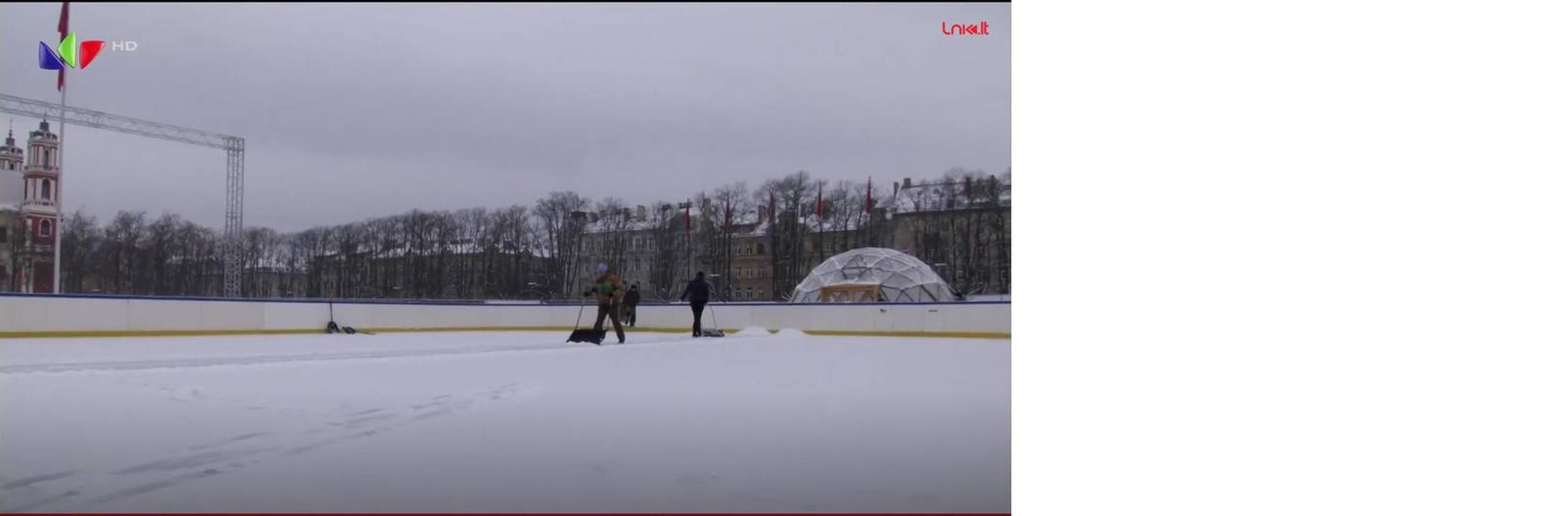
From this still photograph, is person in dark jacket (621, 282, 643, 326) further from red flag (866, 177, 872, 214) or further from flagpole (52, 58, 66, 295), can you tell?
red flag (866, 177, 872, 214)

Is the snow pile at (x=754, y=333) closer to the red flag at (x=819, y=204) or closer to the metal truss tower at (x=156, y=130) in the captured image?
the metal truss tower at (x=156, y=130)

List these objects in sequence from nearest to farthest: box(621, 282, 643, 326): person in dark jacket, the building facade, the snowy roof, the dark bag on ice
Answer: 1. the dark bag on ice
2. the building facade
3. the snowy roof
4. box(621, 282, 643, 326): person in dark jacket

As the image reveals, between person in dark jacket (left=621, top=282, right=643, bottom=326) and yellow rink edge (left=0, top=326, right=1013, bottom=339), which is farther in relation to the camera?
person in dark jacket (left=621, top=282, right=643, bottom=326)

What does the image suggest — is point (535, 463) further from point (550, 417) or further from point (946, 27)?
point (946, 27)

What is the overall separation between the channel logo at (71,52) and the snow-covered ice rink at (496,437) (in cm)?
192

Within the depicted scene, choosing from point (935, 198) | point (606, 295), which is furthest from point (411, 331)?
point (935, 198)

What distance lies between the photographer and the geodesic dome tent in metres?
25.8

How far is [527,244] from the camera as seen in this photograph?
138ft

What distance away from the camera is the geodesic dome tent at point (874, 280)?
25844mm

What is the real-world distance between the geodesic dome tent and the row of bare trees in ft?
7.56

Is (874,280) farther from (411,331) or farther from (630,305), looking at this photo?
(411,331)

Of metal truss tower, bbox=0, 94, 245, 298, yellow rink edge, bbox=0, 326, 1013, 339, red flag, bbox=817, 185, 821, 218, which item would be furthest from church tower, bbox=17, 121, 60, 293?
red flag, bbox=817, 185, 821, 218
